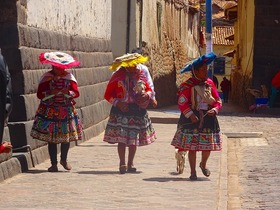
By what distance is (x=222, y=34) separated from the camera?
7594cm

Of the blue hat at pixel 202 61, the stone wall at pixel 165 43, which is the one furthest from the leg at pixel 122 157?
the stone wall at pixel 165 43

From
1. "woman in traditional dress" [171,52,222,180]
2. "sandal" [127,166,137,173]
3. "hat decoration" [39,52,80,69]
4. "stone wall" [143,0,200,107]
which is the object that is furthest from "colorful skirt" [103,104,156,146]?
"stone wall" [143,0,200,107]

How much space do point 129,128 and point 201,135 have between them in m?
1.15

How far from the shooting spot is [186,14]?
4869 cm

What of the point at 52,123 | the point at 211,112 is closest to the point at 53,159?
the point at 52,123

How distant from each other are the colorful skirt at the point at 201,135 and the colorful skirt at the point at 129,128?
814 mm

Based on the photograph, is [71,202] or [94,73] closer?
[71,202]

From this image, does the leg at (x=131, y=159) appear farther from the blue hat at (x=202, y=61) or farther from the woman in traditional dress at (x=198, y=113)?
the blue hat at (x=202, y=61)

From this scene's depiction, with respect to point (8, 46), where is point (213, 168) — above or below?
below

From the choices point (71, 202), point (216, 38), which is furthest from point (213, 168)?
point (216, 38)

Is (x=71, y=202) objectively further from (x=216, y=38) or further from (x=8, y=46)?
(x=216, y=38)

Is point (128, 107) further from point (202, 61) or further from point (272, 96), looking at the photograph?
point (272, 96)

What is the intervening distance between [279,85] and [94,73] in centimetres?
1326

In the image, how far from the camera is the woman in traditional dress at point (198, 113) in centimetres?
1236
